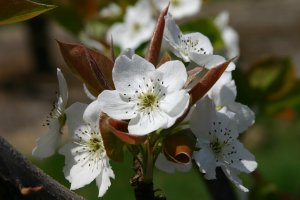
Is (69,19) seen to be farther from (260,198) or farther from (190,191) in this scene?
(190,191)

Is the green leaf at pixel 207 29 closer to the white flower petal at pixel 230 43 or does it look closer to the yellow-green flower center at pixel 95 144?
the white flower petal at pixel 230 43

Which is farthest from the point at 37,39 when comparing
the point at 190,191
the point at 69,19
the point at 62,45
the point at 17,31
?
the point at 62,45

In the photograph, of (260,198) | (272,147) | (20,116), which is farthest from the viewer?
(20,116)

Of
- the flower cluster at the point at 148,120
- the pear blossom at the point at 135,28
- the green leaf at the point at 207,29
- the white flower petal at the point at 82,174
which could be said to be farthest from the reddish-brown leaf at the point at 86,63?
the pear blossom at the point at 135,28

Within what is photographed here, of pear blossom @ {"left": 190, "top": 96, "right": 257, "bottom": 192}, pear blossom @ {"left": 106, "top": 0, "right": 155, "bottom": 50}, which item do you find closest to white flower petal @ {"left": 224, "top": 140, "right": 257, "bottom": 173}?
pear blossom @ {"left": 190, "top": 96, "right": 257, "bottom": 192}

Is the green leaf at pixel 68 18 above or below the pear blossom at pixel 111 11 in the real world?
below
